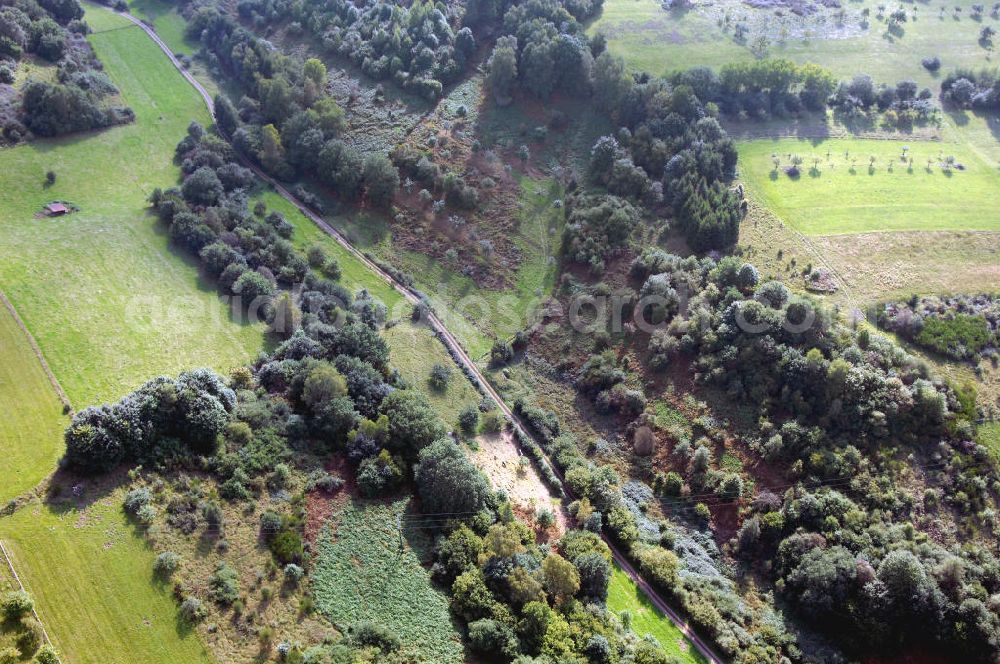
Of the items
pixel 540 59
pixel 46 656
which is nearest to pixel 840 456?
pixel 46 656

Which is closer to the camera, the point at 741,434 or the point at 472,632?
the point at 472,632

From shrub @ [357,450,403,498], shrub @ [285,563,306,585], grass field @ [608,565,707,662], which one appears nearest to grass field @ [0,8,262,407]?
shrub @ [357,450,403,498]

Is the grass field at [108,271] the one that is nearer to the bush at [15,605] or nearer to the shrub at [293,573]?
the bush at [15,605]

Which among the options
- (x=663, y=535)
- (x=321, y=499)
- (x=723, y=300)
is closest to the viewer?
(x=321, y=499)

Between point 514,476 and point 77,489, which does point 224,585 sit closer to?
point 77,489

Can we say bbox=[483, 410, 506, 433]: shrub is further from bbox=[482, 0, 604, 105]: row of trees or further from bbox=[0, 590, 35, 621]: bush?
bbox=[482, 0, 604, 105]: row of trees

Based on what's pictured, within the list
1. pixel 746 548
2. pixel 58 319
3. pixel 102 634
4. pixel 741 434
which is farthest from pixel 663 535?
pixel 58 319

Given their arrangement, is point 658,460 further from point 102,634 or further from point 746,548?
point 102,634
